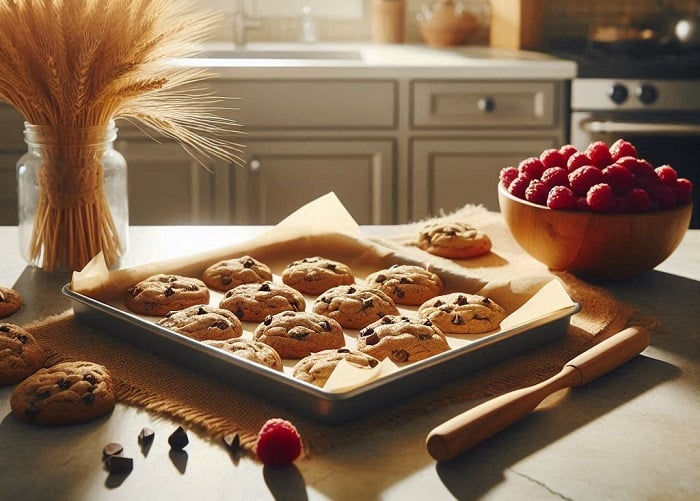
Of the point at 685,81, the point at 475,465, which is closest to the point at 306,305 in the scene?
the point at 475,465

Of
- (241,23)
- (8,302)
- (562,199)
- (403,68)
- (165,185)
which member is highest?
(241,23)

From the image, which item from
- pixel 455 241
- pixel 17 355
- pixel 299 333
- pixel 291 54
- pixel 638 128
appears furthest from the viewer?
pixel 291 54

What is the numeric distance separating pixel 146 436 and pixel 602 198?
75cm

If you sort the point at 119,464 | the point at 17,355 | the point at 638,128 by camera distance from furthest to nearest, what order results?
the point at 638,128 < the point at 17,355 < the point at 119,464

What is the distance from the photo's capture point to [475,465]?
0.86 metres

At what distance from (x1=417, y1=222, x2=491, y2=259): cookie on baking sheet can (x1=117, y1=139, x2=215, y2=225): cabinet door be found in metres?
1.52

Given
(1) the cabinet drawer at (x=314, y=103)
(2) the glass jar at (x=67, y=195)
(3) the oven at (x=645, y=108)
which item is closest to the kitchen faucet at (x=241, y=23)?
(1) the cabinet drawer at (x=314, y=103)

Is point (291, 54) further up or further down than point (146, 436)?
further up

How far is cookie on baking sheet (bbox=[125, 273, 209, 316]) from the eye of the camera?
129 centimetres

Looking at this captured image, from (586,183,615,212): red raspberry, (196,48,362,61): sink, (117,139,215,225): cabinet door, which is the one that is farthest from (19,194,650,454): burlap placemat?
(196,48,362,61): sink

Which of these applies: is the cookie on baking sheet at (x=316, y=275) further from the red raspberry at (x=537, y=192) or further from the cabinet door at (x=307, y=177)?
the cabinet door at (x=307, y=177)

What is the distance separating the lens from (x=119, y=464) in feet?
2.75

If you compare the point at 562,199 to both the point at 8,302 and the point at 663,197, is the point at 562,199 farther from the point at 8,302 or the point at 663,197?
the point at 8,302

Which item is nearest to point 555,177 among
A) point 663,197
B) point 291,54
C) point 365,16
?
point 663,197
